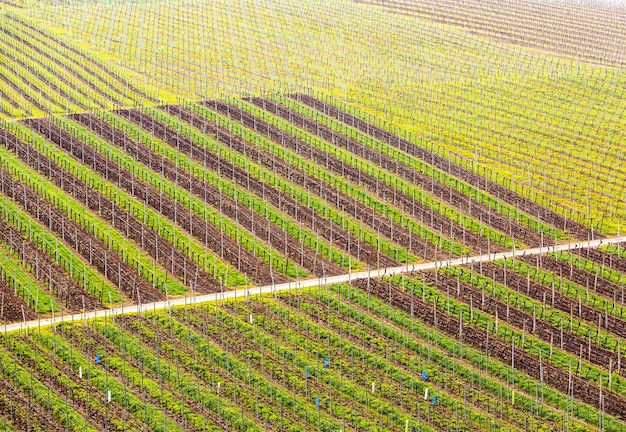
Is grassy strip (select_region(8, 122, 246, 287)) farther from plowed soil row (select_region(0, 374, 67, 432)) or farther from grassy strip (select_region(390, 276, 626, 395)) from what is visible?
plowed soil row (select_region(0, 374, 67, 432))

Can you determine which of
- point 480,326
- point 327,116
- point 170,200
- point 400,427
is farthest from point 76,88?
point 400,427

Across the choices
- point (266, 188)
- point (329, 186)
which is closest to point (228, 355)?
point (266, 188)

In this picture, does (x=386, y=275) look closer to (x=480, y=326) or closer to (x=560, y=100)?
(x=480, y=326)

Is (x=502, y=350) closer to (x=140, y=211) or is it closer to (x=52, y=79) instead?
(x=140, y=211)

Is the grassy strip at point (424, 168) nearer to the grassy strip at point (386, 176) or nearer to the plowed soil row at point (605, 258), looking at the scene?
the grassy strip at point (386, 176)

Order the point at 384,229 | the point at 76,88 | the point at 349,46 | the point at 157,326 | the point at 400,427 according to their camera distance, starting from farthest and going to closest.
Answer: the point at 349,46
the point at 76,88
the point at 384,229
the point at 157,326
the point at 400,427

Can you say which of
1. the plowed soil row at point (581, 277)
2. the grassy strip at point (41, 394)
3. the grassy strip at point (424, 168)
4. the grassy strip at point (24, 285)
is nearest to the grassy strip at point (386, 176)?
the grassy strip at point (424, 168)
